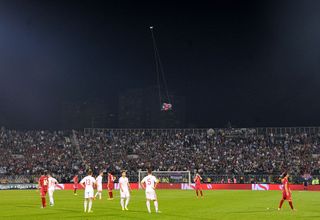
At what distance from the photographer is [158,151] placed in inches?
3182

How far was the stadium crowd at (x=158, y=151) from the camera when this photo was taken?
241 ft

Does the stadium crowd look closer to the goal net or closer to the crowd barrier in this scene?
the crowd barrier

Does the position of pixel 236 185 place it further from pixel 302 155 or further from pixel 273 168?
pixel 302 155

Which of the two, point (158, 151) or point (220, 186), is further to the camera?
point (158, 151)

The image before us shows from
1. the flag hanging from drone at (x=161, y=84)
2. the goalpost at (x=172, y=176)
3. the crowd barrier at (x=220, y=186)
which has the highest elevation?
the flag hanging from drone at (x=161, y=84)

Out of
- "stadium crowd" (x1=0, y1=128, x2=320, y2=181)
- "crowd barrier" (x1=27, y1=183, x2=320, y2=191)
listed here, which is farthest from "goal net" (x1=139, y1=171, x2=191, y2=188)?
"stadium crowd" (x1=0, y1=128, x2=320, y2=181)

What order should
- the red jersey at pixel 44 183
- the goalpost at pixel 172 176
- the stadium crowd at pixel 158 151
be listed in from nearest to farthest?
the red jersey at pixel 44 183
the goalpost at pixel 172 176
the stadium crowd at pixel 158 151

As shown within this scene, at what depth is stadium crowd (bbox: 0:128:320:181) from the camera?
7350cm

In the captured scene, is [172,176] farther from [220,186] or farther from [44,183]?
[44,183]

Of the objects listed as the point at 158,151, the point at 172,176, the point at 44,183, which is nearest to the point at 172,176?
the point at 172,176

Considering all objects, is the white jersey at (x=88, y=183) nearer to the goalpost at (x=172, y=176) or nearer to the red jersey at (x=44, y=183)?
the red jersey at (x=44, y=183)

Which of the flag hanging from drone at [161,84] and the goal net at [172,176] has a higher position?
the flag hanging from drone at [161,84]

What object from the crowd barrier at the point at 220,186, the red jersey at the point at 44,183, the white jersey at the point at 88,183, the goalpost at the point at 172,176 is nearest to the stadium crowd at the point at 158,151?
the crowd barrier at the point at 220,186

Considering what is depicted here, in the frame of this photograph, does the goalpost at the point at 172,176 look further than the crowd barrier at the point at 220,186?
Yes
